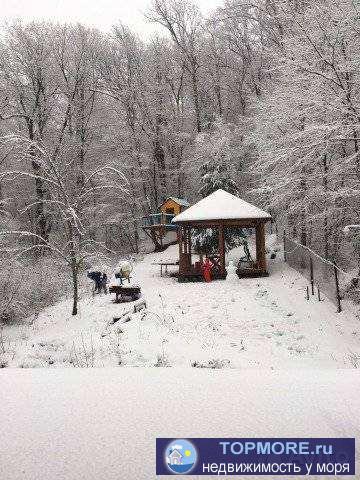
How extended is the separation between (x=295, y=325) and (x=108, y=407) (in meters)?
10.2

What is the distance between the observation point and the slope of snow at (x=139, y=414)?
254 centimetres

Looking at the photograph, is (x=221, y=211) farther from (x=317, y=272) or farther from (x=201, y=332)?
(x=201, y=332)

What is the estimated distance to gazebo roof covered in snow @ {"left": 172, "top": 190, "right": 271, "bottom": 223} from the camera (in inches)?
806

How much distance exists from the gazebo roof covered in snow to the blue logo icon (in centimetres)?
1788

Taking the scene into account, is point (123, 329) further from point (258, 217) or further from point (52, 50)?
point (52, 50)

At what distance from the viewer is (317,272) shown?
18734 mm

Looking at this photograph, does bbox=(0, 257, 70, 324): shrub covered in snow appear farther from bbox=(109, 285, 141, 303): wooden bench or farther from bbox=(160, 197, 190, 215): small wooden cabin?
bbox=(160, 197, 190, 215): small wooden cabin

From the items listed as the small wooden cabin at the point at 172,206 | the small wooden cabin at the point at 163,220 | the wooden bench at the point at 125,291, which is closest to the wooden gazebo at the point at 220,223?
the wooden bench at the point at 125,291

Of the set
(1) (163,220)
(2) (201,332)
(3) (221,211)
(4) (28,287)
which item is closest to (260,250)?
(3) (221,211)

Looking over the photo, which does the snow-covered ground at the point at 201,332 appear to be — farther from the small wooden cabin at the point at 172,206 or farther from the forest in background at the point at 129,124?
the small wooden cabin at the point at 172,206

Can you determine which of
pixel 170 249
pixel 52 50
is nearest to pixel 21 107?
pixel 52 50

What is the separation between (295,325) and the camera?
12.5 meters

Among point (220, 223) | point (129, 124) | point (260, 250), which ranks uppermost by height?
point (129, 124)

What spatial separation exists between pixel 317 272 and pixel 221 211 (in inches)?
219
